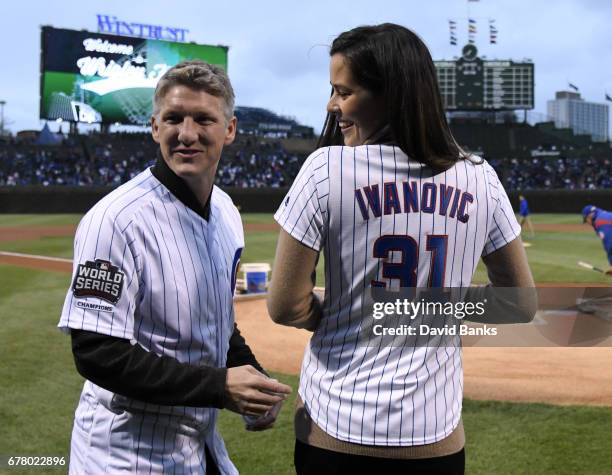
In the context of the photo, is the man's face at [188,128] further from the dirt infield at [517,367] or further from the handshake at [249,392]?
the dirt infield at [517,367]

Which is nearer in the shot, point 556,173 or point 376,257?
point 376,257

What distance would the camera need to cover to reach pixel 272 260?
13.9 m

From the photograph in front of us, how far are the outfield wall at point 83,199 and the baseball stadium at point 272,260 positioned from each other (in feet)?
0.22

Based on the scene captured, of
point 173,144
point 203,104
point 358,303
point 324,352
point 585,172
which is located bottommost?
point 324,352

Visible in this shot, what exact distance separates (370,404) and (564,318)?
23.3ft

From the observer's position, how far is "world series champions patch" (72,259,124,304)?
1.61 meters

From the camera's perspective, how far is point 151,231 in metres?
1.72

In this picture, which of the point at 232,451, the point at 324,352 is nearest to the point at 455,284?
the point at 324,352

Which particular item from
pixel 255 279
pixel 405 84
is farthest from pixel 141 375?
pixel 255 279

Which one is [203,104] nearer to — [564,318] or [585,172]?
[564,318]

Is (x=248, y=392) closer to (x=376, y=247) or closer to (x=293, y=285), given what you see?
(x=293, y=285)

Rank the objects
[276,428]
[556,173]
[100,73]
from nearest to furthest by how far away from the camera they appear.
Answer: [276,428]
[100,73]
[556,173]

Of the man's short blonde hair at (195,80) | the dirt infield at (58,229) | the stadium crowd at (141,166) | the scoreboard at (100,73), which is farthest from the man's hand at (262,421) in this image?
the scoreboard at (100,73)

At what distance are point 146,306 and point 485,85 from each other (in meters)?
52.3
